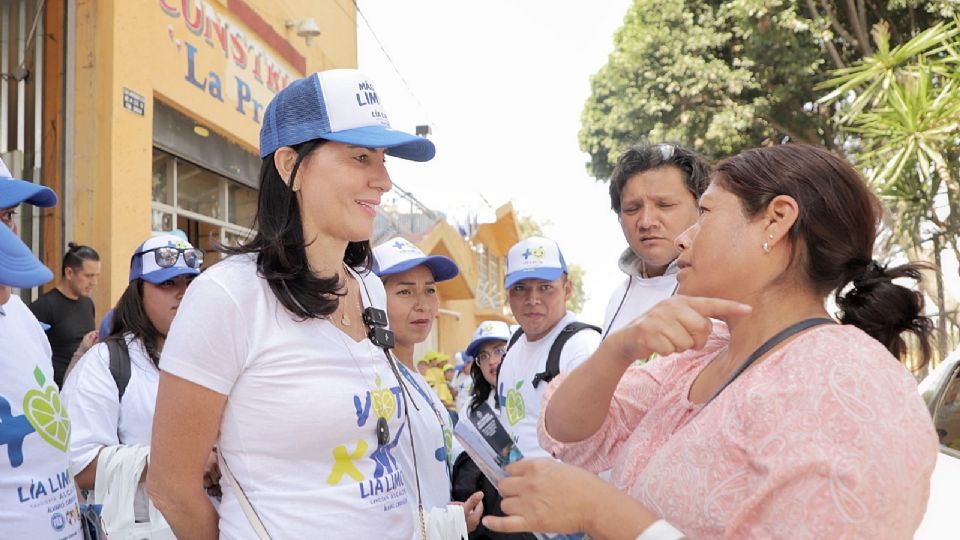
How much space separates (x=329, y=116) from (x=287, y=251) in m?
0.37

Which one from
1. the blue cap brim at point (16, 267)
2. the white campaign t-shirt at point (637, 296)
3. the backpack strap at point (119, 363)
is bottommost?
the backpack strap at point (119, 363)

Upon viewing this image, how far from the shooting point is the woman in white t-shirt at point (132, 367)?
315cm

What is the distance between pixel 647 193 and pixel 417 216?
57.8 ft

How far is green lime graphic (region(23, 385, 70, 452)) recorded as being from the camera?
241cm

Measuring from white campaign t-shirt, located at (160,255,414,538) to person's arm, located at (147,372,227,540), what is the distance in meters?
0.03

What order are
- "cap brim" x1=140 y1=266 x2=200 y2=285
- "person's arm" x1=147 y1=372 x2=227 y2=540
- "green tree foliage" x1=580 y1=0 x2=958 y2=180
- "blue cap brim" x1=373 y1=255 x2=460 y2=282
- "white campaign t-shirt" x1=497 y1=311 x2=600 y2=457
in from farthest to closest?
"green tree foliage" x1=580 y1=0 x2=958 y2=180, "white campaign t-shirt" x1=497 y1=311 x2=600 y2=457, "blue cap brim" x1=373 y1=255 x2=460 y2=282, "cap brim" x1=140 y1=266 x2=200 y2=285, "person's arm" x1=147 y1=372 x2=227 y2=540

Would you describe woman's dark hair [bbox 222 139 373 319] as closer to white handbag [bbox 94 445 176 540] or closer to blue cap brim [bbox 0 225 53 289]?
blue cap brim [bbox 0 225 53 289]

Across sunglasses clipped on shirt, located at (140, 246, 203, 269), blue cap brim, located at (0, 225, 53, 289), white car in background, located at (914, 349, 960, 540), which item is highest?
sunglasses clipped on shirt, located at (140, 246, 203, 269)

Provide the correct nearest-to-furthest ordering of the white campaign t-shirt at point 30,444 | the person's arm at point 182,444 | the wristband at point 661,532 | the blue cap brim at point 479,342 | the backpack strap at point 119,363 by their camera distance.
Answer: the wristband at point 661,532, the person's arm at point 182,444, the white campaign t-shirt at point 30,444, the backpack strap at point 119,363, the blue cap brim at point 479,342

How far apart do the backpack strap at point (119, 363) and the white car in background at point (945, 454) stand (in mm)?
3140

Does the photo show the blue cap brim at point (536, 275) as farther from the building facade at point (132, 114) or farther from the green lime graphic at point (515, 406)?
the building facade at point (132, 114)

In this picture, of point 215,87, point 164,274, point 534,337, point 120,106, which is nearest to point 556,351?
point 534,337

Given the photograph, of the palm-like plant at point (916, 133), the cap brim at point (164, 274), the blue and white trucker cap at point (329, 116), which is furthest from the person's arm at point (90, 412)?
the palm-like plant at point (916, 133)

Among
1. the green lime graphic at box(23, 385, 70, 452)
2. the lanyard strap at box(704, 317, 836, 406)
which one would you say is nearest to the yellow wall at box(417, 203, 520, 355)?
the green lime graphic at box(23, 385, 70, 452)
